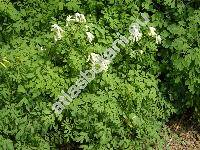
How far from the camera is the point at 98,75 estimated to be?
406 centimetres

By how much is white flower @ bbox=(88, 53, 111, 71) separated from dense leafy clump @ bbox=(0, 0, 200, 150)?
0.07m

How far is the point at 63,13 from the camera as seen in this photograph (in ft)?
14.6

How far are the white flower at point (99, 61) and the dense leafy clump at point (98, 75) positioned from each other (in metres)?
0.07

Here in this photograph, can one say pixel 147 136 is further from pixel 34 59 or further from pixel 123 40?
pixel 34 59

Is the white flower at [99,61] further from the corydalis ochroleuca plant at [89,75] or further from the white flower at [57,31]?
the white flower at [57,31]

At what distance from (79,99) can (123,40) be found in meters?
0.85

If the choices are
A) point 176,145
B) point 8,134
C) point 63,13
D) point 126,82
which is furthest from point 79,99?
point 176,145

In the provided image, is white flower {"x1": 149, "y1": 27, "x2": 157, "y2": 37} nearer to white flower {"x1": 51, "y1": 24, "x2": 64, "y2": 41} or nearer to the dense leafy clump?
the dense leafy clump

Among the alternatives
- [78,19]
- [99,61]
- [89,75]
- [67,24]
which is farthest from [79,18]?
[89,75]

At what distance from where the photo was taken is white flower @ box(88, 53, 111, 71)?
153 inches

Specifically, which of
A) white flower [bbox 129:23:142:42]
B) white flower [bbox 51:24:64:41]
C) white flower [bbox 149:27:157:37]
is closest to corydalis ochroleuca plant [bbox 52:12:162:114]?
white flower [bbox 129:23:142:42]

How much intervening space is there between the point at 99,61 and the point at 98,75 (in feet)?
0.57

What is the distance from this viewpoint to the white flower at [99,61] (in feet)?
12.7

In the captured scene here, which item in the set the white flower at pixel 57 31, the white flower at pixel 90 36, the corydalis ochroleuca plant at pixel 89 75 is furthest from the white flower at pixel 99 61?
the white flower at pixel 57 31
